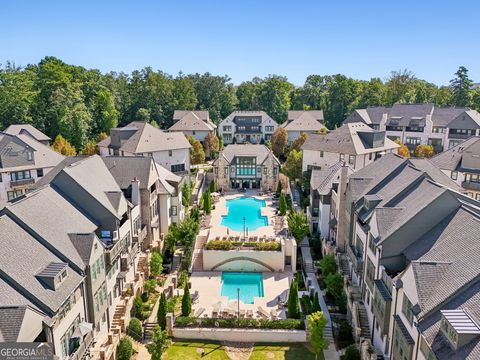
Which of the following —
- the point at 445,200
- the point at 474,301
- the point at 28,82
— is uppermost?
the point at 28,82

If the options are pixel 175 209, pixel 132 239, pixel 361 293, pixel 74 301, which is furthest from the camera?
pixel 175 209

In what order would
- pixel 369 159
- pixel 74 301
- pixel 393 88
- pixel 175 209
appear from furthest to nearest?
pixel 393 88
pixel 369 159
pixel 175 209
pixel 74 301

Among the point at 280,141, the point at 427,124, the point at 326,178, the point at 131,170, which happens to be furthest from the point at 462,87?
the point at 131,170

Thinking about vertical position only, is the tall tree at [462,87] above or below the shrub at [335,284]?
above

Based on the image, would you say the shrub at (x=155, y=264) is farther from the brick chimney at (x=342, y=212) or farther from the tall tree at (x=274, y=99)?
the tall tree at (x=274, y=99)

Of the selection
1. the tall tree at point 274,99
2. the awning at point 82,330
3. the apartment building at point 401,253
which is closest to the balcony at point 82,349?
the awning at point 82,330

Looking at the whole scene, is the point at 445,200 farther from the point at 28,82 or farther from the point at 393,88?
the point at 393,88

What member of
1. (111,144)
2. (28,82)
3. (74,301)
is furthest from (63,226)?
(28,82)
